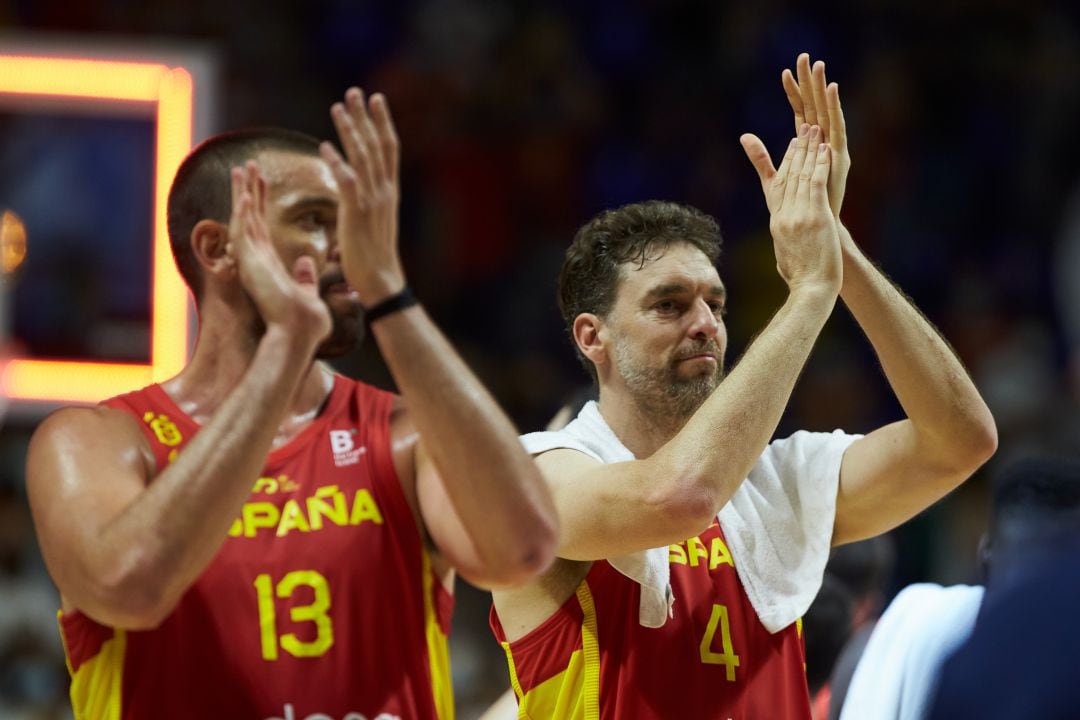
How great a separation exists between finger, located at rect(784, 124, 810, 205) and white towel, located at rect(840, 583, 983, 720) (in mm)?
1278

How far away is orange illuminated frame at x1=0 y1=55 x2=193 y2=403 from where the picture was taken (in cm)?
636

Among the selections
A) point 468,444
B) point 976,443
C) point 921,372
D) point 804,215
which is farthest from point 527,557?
point 976,443

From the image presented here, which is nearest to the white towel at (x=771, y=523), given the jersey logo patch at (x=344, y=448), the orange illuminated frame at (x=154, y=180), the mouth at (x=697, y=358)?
the mouth at (x=697, y=358)

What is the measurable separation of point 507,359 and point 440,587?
21.7 ft

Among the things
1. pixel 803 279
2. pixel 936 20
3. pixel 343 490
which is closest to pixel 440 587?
pixel 343 490

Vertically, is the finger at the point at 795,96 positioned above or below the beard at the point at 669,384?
above

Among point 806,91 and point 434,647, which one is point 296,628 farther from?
point 806,91

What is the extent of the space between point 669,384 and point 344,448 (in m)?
1.07

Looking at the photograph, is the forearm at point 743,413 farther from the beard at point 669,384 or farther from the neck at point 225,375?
the neck at point 225,375

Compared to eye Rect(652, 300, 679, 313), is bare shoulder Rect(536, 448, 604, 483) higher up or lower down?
lower down

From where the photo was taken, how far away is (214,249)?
393 cm

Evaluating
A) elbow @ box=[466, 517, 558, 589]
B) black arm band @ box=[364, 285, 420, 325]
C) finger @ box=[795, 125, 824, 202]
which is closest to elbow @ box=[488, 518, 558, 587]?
elbow @ box=[466, 517, 558, 589]

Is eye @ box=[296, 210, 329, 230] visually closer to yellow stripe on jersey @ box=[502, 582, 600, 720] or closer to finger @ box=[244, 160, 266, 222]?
finger @ box=[244, 160, 266, 222]

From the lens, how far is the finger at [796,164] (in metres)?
4.28
